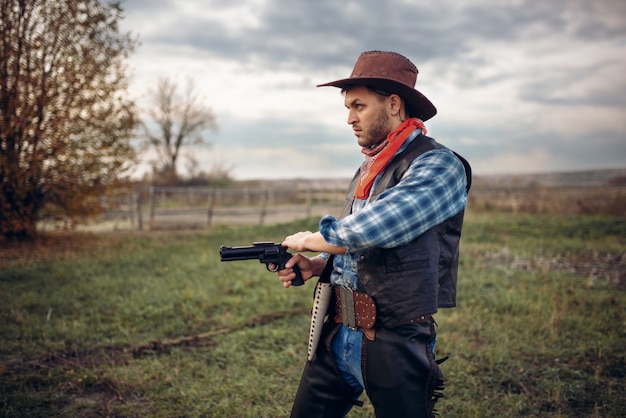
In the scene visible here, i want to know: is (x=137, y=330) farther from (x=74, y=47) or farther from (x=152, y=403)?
(x=74, y=47)

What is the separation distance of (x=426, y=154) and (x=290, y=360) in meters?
3.46

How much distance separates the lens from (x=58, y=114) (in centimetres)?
1279

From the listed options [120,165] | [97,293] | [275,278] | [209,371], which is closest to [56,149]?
[120,165]

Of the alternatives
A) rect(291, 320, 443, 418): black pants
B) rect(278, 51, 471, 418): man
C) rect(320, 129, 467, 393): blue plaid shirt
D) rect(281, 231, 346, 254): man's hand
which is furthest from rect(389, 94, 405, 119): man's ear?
rect(291, 320, 443, 418): black pants

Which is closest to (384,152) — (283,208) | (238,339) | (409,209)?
(409,209)

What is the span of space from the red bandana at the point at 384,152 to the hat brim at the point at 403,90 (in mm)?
72

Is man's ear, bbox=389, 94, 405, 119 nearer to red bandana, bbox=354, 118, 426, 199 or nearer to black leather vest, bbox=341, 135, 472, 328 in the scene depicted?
red bandana, bbox=354, 118, 426, 199

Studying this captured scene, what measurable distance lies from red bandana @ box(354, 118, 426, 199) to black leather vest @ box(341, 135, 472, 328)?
37 millimetres

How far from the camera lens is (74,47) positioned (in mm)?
13422

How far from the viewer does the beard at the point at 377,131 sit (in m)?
2.30

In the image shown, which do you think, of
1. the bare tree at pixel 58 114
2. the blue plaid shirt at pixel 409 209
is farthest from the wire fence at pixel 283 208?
the blue plaid shirt at pixel 409 209

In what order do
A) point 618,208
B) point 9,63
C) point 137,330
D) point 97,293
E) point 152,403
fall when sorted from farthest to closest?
point 618,208 < point 9,63 < point 97,293 < point 137,330 < point 152,403

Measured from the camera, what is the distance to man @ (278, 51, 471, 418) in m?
1.99

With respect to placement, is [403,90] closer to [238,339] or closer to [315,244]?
[315,244]
